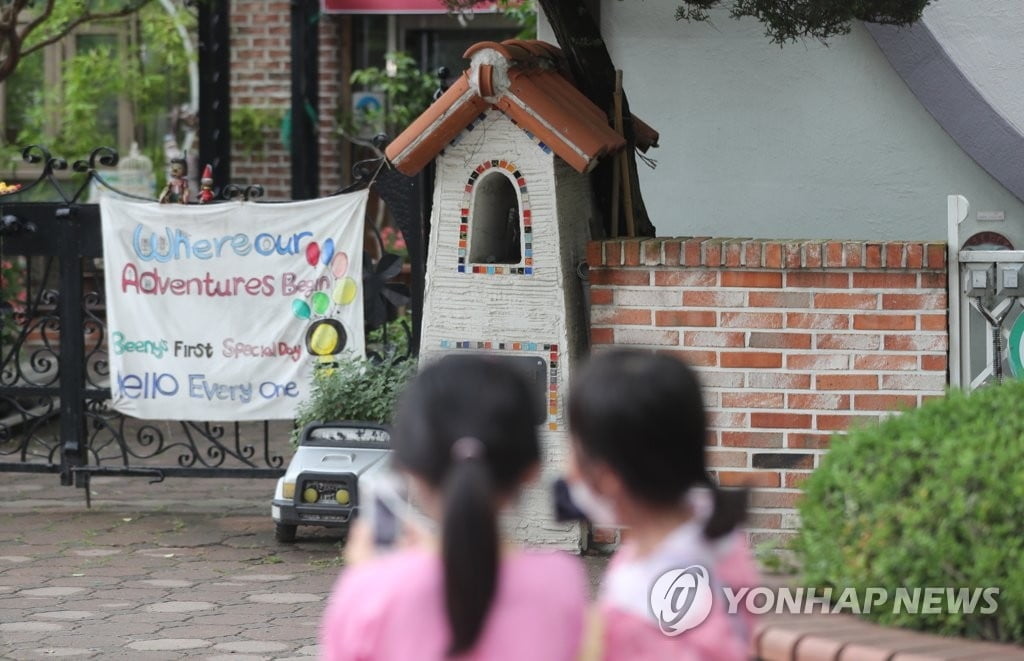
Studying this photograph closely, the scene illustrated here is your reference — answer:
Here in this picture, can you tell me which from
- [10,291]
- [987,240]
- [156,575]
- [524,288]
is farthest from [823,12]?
[10,291]

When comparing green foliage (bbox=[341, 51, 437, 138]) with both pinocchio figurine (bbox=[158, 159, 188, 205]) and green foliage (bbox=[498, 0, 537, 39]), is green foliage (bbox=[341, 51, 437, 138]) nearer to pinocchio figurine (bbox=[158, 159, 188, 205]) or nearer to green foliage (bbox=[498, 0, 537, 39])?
green foliage (bbox=[498, 0, 537, 39])

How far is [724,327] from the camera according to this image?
20.2 feet

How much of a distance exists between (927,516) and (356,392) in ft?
13.8

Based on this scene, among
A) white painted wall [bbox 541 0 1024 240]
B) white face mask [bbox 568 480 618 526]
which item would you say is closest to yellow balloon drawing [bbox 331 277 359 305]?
white painted wall [bbox 541 0 1024 240]

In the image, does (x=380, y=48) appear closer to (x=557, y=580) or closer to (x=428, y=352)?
(x=428, y=352)

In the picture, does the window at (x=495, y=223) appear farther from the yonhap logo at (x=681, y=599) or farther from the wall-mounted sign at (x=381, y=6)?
the wall-mounted sign at (x=381, y=6)

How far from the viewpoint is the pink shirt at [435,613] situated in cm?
214

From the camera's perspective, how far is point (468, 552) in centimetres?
208

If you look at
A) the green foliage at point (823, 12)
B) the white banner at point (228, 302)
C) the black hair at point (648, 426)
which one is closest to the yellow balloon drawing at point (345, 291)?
the white banner at point (228, 302)

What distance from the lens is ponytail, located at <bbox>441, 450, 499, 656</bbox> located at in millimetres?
2082

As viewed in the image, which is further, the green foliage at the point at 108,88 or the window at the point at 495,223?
the green foliage at the point at 108,88

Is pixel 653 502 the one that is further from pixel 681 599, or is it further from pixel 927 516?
pixel 927 516

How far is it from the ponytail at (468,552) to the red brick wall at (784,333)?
400cm

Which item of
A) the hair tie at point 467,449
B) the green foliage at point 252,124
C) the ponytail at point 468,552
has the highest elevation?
the green foliage at point 252,124
